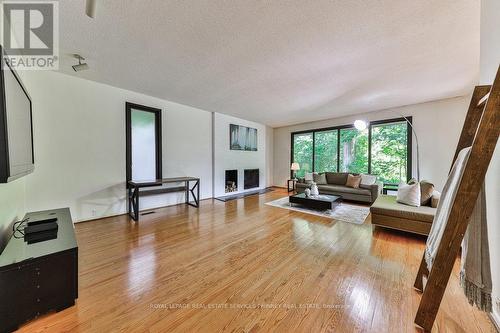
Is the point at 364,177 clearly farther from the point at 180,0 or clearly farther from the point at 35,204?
the point at 35,204

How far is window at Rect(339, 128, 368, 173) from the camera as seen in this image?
564 cm

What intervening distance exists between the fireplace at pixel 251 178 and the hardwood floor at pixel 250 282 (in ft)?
12.1

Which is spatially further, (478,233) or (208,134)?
(208,134)

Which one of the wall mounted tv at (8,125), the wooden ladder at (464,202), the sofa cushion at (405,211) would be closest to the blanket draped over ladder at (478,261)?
the wooden ladder at (464,202)

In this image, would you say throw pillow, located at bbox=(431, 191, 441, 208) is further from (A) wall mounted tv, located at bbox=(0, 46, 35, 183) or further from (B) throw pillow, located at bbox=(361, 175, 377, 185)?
(A) wall mounted tv, located at bbox=(0, 46, 35, 183)

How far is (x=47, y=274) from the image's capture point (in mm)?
1347

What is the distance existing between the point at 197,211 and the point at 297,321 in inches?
125

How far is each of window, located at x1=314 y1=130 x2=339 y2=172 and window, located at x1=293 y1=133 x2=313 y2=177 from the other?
0.20 metres

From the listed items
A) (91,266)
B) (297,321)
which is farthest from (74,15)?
(297,321)

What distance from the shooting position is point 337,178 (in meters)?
5.58


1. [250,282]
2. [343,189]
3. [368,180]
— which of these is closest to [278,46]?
[250,282]

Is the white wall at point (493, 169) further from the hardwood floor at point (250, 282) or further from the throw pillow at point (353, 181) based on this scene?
the throw pillow at point (353, 181)

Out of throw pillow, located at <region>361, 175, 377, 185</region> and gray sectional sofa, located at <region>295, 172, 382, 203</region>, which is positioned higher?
throw pillow, located at <region>361, 175, 377, 185</region>

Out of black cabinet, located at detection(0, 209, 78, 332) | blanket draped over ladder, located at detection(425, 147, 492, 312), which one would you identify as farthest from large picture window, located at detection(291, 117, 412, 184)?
black cabinet, located at detection(0, 209, 78, 332)
